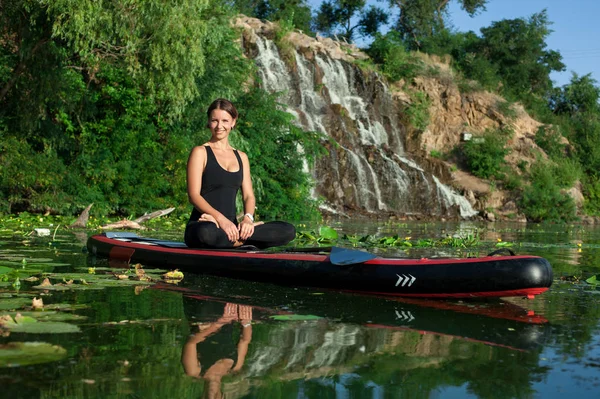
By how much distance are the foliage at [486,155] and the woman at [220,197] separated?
87.4 feet

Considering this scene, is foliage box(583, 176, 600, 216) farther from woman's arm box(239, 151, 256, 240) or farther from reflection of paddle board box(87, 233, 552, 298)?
reflection of paddle board box(87, 233, 552, 298)

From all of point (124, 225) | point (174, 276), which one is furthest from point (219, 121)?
point (124, 225)

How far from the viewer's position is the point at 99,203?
50.0 feet

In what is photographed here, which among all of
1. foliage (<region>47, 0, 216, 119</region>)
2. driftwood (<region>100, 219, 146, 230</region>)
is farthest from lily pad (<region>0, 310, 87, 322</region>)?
foliage (<region>47, 0, 216, 119</region>)

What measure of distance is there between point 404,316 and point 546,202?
27355 mm

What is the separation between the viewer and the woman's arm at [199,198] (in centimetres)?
554

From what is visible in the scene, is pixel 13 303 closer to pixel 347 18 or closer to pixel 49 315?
pixel 49 315

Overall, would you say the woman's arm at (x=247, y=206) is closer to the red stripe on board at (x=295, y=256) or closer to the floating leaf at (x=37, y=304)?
the red stripe on board at (x=295, y=256)

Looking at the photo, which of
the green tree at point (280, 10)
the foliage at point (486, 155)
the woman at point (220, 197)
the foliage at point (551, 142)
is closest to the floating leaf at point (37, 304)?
the woman at point (220, 197)

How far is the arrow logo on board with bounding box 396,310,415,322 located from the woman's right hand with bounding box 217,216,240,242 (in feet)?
6.17

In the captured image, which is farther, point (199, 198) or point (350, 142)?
point (350, 142)

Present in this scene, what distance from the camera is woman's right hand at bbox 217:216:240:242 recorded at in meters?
5.56

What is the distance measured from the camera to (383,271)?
178 inches

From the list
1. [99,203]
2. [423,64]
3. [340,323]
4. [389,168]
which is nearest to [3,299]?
[340,323]
